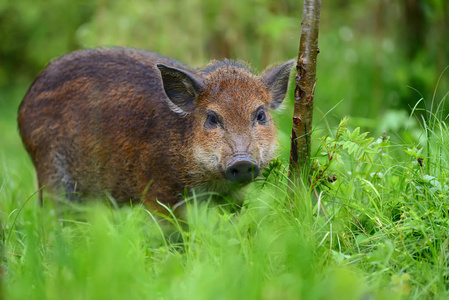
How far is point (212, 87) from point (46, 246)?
1.74 meters

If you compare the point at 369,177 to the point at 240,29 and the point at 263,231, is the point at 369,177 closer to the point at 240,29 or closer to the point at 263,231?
the point at 263,231

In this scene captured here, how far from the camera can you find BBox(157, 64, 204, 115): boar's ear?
173 inches

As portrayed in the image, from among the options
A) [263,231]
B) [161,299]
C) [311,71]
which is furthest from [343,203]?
[161,299]

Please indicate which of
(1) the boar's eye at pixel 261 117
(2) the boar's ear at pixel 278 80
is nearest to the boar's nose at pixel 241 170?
(1) the boar's eye at pixel 261 117

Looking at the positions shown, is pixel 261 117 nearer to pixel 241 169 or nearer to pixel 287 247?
pixel 241 169

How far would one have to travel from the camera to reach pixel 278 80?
473 cm

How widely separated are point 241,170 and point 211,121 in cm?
66

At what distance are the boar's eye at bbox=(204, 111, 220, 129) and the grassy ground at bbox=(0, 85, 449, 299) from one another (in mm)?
566

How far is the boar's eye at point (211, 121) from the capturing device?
167 inches

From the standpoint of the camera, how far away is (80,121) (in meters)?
5.14

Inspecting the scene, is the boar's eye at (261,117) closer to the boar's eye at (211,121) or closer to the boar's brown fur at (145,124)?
the boar's brown fur at (145,124)

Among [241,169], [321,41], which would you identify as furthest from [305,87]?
[321,41]

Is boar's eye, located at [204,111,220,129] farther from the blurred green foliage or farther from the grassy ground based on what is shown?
the blurred green foliage

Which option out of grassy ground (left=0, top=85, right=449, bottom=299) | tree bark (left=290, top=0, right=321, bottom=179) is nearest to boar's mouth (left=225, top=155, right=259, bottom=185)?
grassy ground (left=0, top=85, right=449, bottom=299)
